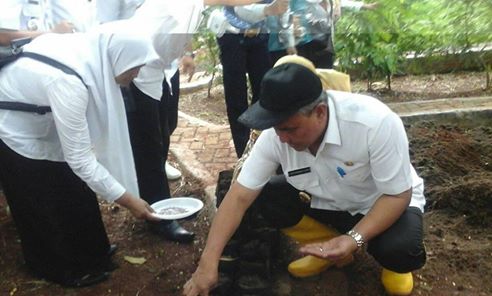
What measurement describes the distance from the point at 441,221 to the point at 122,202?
1686 mm

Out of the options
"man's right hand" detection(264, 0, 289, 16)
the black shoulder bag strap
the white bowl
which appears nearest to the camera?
the black shoulder bag strap

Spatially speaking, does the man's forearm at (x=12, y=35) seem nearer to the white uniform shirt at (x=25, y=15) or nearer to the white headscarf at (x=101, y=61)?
the white uniform shirt at (x=25, y=15)

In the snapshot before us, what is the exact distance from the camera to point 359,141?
7.07 feet

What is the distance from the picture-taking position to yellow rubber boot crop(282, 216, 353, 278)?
262cm

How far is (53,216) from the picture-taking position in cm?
264

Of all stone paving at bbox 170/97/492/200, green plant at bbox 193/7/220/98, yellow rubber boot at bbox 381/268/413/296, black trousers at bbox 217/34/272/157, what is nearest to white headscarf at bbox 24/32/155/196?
black trousers at bbox 217/34/272/157

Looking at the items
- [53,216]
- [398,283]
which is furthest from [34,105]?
[398,283]

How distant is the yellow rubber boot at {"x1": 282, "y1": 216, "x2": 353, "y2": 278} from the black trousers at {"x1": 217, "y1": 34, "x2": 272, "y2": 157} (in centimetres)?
114

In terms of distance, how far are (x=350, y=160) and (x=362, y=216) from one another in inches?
13.7

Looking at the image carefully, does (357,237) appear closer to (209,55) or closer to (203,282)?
(203,282)

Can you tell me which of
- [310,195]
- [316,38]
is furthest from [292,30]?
[310,195]

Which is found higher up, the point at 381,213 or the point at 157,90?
the point at 157,90

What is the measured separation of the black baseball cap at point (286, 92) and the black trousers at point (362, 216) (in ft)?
1.94

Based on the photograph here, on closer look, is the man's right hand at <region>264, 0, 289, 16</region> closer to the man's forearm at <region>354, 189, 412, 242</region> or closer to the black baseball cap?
the black baseball cap
